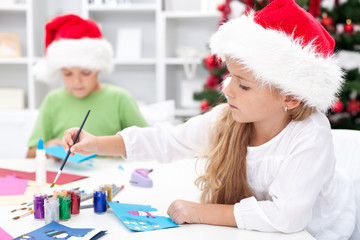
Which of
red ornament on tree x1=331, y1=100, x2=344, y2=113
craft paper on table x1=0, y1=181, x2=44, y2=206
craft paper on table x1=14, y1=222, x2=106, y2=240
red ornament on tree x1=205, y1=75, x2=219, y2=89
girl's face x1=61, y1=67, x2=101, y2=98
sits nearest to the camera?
craft paper on table x1=14, y1=222, x2=106, y2=240

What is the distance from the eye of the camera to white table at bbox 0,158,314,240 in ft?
3.13

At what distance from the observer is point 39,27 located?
11.1 feet

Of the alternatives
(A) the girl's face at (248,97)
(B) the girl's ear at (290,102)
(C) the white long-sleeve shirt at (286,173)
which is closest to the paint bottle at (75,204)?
(C) the white long-sleeve shirt at (286,173)

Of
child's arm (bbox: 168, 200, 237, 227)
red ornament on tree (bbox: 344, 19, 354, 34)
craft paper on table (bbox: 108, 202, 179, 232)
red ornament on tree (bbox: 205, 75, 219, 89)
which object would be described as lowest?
craft paper on table (bbox: 108, 202, 179, 232)

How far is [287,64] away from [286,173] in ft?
0.94

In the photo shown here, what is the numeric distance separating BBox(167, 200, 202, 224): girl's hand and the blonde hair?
15 cm

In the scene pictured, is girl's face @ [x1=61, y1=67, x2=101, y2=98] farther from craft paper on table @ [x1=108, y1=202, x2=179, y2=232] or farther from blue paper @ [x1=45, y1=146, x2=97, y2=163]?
craft paper on table @ [x1=108, y1=202, x2=179, y2=232]

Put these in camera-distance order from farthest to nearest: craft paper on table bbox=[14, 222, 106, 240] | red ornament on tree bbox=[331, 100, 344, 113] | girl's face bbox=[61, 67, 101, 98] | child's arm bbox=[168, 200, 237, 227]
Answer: red ornament on tree bbox=[331, 100, 344, 113] → girl's face bbox=[61, 67, 101, 98] → child's arm bbox=[168, 200, 237, 227] → craft paper on table bbox=[14, 222, 106, 240]

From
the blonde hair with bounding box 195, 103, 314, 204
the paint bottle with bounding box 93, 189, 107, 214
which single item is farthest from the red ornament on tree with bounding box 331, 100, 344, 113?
the paint bottle with bounding box 93, 189, 107, 214

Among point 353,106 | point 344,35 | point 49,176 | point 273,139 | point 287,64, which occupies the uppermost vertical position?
point 344,35

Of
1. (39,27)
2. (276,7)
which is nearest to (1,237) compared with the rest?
(276,7)

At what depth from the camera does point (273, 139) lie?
1151 millimetres

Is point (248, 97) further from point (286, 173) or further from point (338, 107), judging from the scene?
point (338, 107)

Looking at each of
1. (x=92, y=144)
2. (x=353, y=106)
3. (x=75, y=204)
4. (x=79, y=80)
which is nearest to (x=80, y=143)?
(x=92, y=144)
